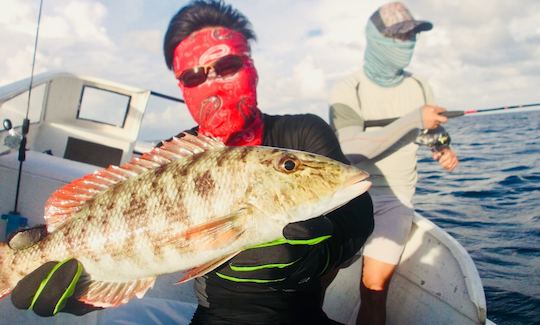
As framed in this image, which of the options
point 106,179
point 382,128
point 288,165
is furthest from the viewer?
point 382,128

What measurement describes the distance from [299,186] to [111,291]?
137cm

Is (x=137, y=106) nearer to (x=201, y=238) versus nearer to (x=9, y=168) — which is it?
(x=9, y=168)

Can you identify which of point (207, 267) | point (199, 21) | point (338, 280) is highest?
point (199, 21)

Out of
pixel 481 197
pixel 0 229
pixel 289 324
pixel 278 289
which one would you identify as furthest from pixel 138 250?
pixel 481 197

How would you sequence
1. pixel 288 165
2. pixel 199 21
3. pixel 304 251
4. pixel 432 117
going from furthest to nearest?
pixel 432 117, pixel 199 21, pixel 304 251, pixel 288 165

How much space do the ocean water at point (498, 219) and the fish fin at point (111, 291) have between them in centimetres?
501

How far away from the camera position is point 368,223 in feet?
8.27

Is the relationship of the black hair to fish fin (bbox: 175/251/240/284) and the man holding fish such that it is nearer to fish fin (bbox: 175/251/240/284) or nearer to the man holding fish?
the man holding fish

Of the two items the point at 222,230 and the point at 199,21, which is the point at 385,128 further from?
the point at 222,230

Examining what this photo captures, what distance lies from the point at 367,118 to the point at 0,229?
4.18 metres

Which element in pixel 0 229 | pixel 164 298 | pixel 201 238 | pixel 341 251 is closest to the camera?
pixel 201 238

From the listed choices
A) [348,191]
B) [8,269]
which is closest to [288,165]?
[348,191]

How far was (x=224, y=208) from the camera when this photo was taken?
1963 millimetres

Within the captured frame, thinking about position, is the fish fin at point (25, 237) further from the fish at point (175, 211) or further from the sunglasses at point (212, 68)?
the sunglasses at point (212, 68)
